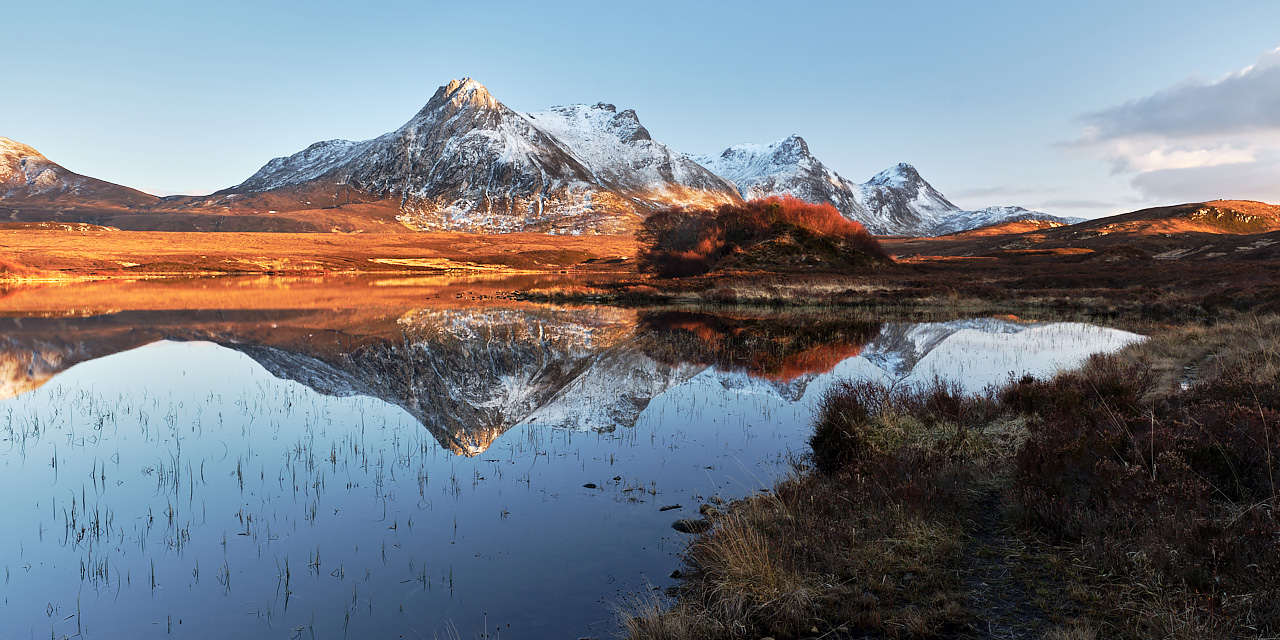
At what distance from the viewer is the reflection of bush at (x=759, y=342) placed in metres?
20.6

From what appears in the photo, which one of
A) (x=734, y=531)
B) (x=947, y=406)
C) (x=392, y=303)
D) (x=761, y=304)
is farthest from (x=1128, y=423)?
(x=392, y=303)

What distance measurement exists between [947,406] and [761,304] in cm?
3205

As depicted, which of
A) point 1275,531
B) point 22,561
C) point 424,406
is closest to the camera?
point 1275,531

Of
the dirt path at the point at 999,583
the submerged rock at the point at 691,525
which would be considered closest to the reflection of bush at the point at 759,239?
the submerged rock at the point at 691,525

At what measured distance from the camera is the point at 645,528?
8133mm

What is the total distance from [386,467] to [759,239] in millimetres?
58799

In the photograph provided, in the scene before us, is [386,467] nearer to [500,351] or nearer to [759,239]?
[500,351]

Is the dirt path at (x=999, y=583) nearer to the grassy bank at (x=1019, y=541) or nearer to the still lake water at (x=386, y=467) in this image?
the grassy bank at (x=1019, y=541)

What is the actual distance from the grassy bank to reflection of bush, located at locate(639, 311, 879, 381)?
1017 cm

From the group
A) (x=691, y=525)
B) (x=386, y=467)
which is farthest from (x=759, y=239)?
(x=691, y=525)

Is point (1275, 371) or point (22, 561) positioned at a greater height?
point (1275, 371)

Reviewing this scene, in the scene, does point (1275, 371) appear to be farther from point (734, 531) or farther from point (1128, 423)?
point (734, 531)

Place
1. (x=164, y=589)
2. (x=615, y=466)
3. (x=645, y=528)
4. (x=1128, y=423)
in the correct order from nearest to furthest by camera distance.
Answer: (x=164, y=589) → (x=645, y=528) → (x=1128, y=423) → (x=615, y=466)

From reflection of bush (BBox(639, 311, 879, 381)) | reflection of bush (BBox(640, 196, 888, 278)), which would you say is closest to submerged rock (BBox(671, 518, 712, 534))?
reflection of bush (BBox(639, 311, 879, 381))
